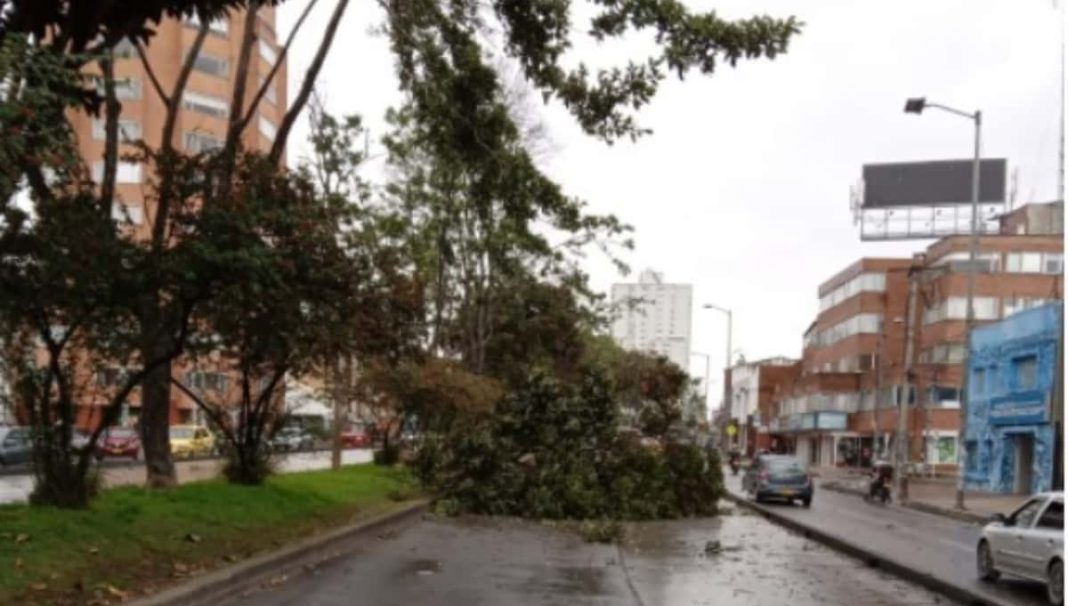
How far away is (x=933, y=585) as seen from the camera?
16.6 meters

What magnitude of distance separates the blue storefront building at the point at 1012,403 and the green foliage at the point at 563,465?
15.9 metres

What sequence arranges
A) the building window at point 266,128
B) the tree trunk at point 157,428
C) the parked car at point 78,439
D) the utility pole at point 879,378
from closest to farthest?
the parked car at point 78,439
the tree trunk at point 157,428
the building window at point 266,128
the utility pole at point 879,378

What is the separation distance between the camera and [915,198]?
6438 centimetres

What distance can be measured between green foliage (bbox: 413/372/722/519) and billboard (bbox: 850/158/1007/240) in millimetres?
34536

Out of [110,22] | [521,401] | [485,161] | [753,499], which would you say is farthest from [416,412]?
[110,22]

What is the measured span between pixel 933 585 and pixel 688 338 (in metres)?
Answer: 112

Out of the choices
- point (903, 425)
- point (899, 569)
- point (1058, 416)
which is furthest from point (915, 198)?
point (899, 569)

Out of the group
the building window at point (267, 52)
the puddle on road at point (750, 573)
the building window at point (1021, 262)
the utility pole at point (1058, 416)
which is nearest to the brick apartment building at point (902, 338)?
the building window at point (1021, 262)

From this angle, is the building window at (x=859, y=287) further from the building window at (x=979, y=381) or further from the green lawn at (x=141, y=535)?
the green lawn at (x=141, y=535)

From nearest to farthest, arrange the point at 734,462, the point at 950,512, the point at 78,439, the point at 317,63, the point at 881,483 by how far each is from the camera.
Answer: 1. the point at 78,439
2. the point at 317,63
3. the point at 950,512
4. the point at 881,483
5. the point at 734,462

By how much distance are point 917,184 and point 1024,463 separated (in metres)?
21.4

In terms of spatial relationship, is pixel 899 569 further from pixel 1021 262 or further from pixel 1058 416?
pixel 1021 262

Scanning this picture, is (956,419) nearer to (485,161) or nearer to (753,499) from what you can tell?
(753,499)

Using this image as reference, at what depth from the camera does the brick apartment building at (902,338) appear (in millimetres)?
76062
